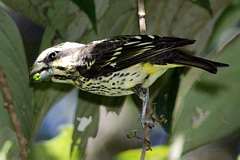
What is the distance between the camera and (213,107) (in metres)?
3.81

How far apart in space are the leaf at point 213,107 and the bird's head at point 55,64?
33.3 inches

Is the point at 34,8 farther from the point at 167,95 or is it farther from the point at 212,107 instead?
the point at 212,107

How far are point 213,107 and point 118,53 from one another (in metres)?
0.82

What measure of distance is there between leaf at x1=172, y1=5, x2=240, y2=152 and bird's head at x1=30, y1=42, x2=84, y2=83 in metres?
0.85

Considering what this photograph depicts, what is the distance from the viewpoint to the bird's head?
3322mm

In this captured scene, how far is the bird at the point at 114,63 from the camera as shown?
335cm

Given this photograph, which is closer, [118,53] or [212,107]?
[118,53]

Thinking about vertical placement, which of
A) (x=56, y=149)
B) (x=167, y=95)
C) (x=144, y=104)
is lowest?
(x=56, y=149)

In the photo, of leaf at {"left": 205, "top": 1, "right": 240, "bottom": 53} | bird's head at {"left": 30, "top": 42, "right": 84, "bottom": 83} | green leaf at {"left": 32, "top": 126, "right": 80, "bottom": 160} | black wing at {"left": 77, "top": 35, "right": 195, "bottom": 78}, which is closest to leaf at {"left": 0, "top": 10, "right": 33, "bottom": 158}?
green leaf at {"left": 32, "top": 126, "right": 80, "bottom": 160}

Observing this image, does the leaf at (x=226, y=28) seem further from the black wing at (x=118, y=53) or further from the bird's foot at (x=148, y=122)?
the bird's foot at (x=148, y=122)

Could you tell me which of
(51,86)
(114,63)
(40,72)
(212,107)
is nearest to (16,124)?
(40,72)

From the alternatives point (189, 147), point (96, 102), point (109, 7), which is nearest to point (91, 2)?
point (109, 7)

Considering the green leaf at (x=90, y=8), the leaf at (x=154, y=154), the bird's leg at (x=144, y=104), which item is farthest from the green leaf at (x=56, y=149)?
the green leaf at (x=90, y=8)

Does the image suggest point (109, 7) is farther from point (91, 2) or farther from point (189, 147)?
point (189, 147)
